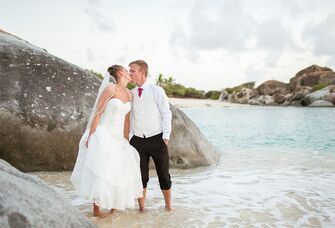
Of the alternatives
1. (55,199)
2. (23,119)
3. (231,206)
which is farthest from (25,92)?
(55,199)

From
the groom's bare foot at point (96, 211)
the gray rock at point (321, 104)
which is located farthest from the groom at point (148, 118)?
the gray rock at point (321, 104)

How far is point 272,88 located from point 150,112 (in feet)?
246

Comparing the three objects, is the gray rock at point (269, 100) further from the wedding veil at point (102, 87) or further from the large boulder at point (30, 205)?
the large boulder at point (30, 205)

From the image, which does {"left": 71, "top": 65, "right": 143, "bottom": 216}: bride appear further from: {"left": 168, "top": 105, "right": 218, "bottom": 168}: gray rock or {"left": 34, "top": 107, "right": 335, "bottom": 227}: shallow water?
{"left": 168, "top": 105, "right": 218, "bottom": 168}: gray rock

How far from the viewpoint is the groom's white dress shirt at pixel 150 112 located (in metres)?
4.65

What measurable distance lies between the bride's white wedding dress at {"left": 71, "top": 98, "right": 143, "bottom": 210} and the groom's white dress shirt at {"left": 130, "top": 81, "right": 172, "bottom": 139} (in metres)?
0.20

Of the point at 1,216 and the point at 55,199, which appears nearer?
the point at 1,216

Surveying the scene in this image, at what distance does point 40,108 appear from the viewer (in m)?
6.58

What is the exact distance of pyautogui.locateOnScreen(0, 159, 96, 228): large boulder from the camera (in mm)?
2104

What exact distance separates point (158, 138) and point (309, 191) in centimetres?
284

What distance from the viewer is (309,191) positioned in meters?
6.02

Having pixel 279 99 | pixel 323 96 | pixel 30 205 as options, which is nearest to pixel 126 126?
pixel 30 205

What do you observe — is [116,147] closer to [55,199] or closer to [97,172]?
[97,172]

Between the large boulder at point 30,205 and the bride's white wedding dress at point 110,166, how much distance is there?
1.42 meters
